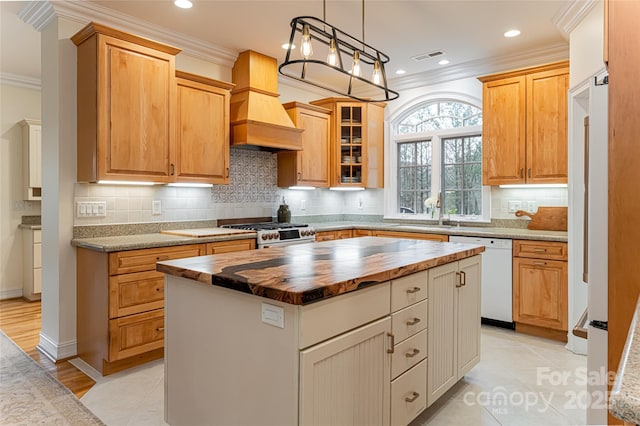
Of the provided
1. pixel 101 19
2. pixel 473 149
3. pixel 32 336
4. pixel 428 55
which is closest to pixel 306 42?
pixel 101 19

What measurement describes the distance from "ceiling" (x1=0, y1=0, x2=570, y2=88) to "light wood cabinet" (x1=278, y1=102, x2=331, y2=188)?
74 cm

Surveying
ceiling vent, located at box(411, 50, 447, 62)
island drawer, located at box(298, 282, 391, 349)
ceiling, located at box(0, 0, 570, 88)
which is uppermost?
ceiling vent, located at box(411, 50, 447, 62)

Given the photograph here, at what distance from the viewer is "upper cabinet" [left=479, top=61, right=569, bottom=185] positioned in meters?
3.88

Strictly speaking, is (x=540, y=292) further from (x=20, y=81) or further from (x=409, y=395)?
(x=20, y=81)

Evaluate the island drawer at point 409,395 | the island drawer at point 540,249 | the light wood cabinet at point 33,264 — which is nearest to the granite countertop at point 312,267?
the island drawer at point 409,395

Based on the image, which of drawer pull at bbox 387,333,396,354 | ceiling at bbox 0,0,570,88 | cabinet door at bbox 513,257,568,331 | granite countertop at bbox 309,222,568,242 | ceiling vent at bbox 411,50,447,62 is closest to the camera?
drawer pull at bbox 387,333,396,354

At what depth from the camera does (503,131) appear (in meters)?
4.22

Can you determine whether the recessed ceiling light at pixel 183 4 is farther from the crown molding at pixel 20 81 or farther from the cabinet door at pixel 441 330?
the crown molding at pixel 20 81

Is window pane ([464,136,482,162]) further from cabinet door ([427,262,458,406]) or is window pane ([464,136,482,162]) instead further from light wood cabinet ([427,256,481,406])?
cabinet door ([427,262,458,406])

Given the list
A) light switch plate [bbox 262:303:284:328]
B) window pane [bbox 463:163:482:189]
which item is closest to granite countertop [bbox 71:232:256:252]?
light switch plate [bbox 262:303:284:328]

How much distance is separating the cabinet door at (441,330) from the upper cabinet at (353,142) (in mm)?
3013

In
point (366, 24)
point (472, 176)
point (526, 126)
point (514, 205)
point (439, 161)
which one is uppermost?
point (366, 24)

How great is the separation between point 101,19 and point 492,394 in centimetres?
415

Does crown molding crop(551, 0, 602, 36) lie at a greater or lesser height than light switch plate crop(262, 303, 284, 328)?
greater
